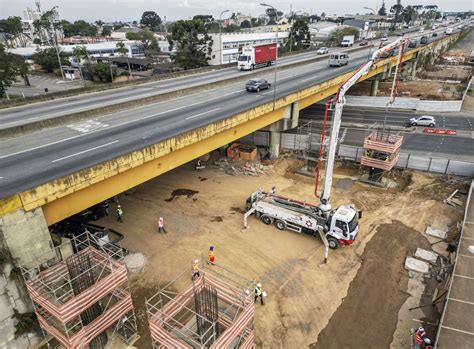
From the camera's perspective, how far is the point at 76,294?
14.2 m

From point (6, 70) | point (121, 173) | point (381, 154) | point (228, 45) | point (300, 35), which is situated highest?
point (300, 35)

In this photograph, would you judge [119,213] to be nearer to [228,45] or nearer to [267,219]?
[267,219]

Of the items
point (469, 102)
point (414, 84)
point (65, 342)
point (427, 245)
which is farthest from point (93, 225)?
point (414, 84)

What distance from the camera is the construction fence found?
30.9m

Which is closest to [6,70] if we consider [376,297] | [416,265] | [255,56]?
[255,56]

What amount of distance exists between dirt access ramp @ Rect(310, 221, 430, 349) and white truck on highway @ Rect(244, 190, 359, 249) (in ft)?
7.30

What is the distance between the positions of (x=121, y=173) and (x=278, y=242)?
39.8ft

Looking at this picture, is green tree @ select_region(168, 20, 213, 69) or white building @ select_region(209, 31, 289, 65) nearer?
green tree @ select_region(168, 20, 213, 69)

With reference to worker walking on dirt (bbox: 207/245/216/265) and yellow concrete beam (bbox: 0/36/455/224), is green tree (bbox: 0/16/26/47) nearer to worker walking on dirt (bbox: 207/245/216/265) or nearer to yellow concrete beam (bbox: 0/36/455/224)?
yellow concrete beam (bbox: 0/36/455/224)

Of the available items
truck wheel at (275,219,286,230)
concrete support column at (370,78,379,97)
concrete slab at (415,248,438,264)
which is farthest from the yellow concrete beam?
concrete support column at (370,78,379,97)

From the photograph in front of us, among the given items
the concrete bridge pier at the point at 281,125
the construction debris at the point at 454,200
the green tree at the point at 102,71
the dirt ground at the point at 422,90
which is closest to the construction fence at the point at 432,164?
the construction debris at the point at 454,200

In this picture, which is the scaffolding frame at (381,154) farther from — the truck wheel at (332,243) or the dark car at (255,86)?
the dark car at (255,86)

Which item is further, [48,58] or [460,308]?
[48,58]

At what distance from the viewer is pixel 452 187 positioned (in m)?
29.9
